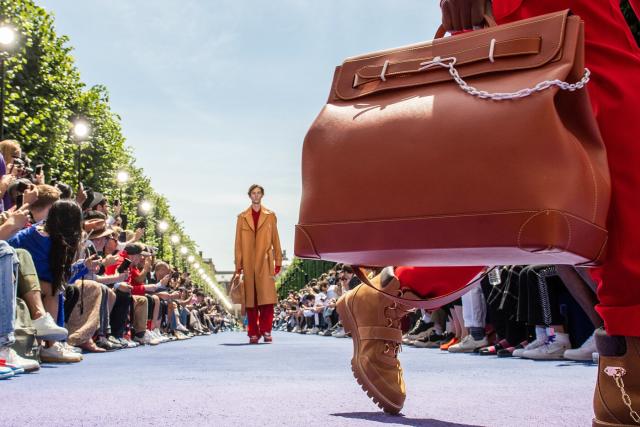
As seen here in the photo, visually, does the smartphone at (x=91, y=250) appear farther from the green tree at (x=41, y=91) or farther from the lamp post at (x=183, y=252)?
the lamp post at (x=183, y=252)

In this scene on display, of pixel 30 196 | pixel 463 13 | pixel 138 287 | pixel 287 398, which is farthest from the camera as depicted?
pixel 138 287

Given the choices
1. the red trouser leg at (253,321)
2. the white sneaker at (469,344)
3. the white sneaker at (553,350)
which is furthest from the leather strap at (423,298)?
the red trouser leg at (253,321)

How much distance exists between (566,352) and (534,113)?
16.1ft

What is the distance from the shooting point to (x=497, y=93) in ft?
6.06

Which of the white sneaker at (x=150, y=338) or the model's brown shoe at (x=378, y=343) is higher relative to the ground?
the model's brown shoe at (x=378, y=343)

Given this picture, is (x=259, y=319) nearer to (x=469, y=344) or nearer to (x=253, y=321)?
(x=253, y=321)

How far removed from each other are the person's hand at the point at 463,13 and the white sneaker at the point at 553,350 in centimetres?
495

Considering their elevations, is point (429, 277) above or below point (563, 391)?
above

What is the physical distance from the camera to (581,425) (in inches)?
92.5

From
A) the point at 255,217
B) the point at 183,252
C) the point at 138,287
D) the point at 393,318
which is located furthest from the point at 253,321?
the point at 183,252

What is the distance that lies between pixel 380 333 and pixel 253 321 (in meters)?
9.68

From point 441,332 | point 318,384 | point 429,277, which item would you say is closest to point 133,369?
point 318,384

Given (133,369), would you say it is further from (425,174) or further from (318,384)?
(425,174)

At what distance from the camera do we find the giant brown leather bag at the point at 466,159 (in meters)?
1.75
